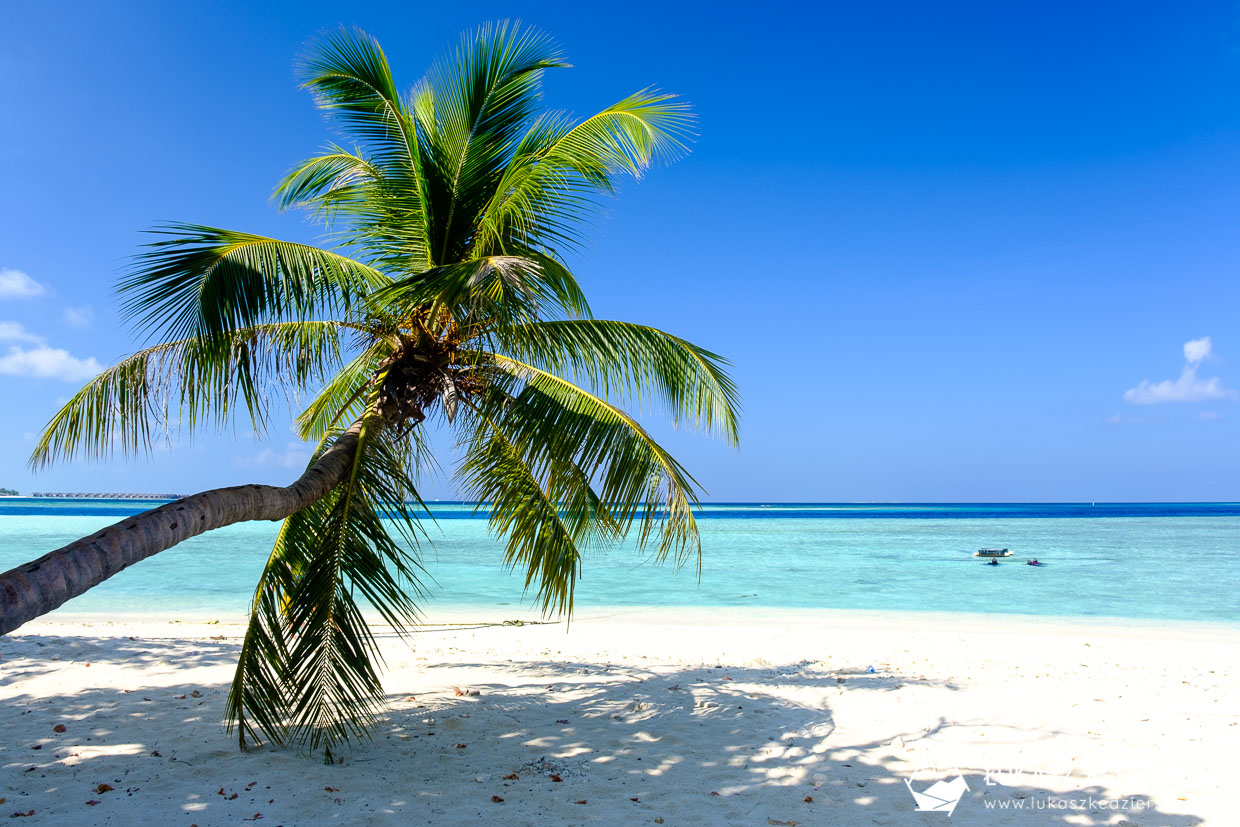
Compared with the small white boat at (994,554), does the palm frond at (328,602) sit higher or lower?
higher

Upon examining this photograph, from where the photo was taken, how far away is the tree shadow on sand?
13.1 feet

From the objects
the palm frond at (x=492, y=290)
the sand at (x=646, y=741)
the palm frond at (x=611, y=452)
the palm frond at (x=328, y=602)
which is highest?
the palm frond at (x=492, y=290)

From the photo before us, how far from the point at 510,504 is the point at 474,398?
0.91m

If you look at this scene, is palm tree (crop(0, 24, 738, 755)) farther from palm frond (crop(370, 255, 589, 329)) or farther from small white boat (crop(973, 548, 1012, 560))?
small white boat (crop(973, 548, 1012, 560))

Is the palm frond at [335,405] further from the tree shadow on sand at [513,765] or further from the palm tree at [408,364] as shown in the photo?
the tree shadow on sand at [513,765]

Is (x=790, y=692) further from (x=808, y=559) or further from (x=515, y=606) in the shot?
(x=808, y=559)

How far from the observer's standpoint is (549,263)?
14.8ft

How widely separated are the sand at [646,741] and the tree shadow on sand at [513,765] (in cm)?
2

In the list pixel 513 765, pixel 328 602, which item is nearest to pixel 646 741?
pixel 513 765

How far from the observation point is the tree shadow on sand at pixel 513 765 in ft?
13.1

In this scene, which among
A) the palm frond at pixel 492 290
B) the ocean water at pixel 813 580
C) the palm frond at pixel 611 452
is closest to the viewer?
the palm frond at pixel 492 290

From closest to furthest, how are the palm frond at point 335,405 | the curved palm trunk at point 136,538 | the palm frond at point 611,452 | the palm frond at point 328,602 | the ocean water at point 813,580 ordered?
the curved palm trunk at point 136,538, the palm frond at point 328,602, the palm frond at point 611,452, the palm frond at point 335,405, the ocean water at point 813,580

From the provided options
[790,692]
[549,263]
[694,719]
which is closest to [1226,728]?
[790,692]

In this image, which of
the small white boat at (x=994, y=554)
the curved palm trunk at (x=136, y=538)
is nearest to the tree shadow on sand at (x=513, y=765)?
the curved palm trunk at (x=136, y=538)
